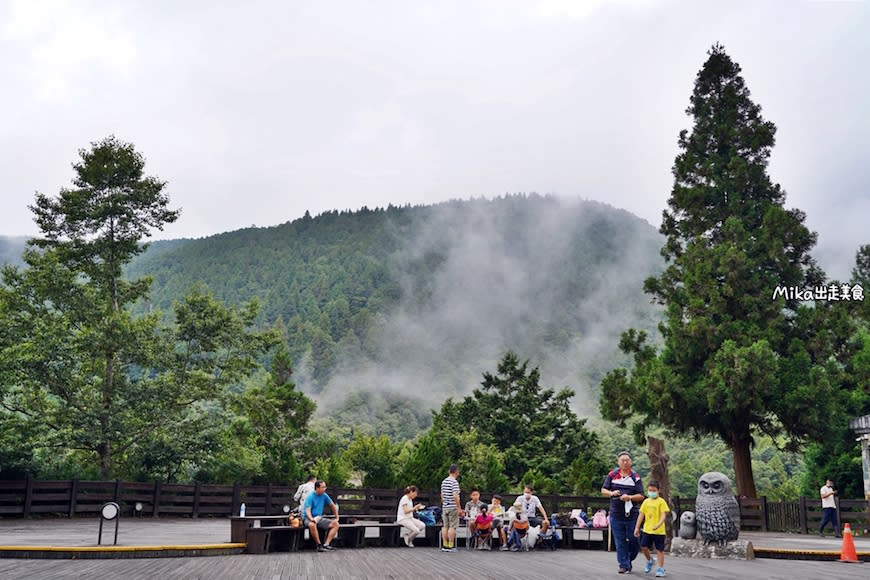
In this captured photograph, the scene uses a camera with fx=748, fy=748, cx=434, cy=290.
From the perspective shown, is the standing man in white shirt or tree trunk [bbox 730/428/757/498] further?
tree trunk [bbox 730/428/757/498]

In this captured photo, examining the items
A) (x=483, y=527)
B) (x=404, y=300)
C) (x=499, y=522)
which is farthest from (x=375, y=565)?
(x=404, y=300)

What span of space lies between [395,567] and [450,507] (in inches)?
139

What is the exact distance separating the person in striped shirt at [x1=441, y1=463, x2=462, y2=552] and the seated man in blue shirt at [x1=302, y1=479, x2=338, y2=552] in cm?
218

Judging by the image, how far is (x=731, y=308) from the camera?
3064 centimetres

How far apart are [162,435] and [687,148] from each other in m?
25.8

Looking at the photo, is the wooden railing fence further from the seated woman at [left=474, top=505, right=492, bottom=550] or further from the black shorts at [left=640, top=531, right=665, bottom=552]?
the black shorts at [left=640, top=531, right=665, bottom=552]

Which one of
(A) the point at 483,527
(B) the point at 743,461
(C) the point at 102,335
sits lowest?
(A) the point at 483,527

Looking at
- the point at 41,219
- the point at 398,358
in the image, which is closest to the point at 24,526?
the point at 41,219

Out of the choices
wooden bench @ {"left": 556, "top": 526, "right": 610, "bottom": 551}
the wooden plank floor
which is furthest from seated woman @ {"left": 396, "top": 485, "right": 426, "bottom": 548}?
wooden bench @ {"left": 556, "top": 526, "right": 610, "bottom": 551}

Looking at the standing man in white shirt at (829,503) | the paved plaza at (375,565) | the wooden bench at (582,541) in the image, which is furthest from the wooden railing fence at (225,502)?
the paved plaza at (375,565)

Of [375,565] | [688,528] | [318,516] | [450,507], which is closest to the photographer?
[375,565]

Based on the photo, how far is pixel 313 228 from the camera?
171000 millimetres

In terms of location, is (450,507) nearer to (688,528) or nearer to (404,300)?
(688,528)

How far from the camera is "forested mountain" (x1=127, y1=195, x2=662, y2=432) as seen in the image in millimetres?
135000
